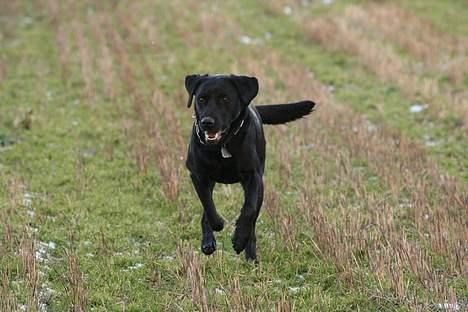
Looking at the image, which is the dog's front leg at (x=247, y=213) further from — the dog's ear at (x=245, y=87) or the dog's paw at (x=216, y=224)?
the dog's ear at (x=245, y=87)

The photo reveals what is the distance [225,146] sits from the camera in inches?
Answer: 215

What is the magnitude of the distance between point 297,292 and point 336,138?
4.62 meters

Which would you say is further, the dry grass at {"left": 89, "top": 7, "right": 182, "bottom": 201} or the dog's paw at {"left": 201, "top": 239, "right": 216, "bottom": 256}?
the dry grass at {"left": 89, "top": 7, "right": 182, "bottom": 201}

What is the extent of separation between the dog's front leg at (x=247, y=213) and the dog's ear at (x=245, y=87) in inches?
23.0

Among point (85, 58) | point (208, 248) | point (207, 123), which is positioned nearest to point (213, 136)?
point (207, 123)

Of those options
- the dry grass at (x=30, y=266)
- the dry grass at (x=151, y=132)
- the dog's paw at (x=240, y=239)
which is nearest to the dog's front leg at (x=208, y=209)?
the dog's paw at (x=240, y=239)

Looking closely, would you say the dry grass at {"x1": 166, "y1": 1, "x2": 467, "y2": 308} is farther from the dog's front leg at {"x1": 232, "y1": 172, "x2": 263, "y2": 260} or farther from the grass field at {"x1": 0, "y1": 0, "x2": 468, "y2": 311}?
the dog's front leg at {"x1": 232, "y1": 172, "x2": 263, "y2": 260}

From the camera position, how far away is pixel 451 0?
20.8m

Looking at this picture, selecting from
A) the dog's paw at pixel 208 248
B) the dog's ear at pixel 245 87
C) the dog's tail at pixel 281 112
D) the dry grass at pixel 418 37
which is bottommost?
the dry grass at pixel 418 37

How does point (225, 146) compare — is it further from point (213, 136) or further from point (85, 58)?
point (85, 58)

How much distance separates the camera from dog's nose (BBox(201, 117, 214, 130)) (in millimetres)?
5188

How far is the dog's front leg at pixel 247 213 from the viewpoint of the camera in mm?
5449

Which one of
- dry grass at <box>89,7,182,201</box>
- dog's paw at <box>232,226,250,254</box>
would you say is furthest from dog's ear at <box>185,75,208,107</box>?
dry grass at <box>89,7,182,201</box>

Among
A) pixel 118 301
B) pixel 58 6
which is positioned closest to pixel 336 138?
pixel 118 301
